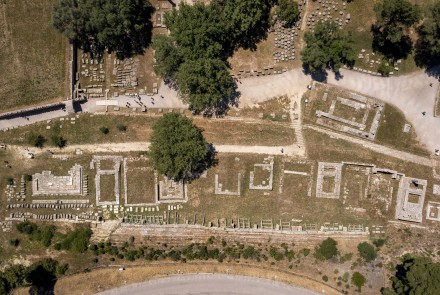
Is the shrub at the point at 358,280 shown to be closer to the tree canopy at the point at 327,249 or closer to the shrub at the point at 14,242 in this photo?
the tree canopy at the point at 327,249

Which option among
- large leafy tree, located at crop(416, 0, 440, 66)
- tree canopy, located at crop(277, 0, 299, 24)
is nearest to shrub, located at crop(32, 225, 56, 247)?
tree canopy, located at crop(277, 0, 299, 24)

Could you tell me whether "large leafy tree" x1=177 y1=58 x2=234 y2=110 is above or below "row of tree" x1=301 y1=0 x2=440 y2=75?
below

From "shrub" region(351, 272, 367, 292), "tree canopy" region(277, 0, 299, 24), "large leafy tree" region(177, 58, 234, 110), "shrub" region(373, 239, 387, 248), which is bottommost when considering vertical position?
"shrub" region(351, 272, 367, 292)

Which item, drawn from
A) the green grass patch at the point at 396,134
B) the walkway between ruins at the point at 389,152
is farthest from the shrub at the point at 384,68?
the walkway between ruins at the point at 389,152

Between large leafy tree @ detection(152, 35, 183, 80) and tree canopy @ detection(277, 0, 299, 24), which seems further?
tree canopy @ detection(277, 0, 299, 24)

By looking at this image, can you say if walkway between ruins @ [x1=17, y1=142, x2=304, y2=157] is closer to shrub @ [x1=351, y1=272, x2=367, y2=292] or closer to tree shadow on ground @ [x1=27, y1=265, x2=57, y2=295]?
tree shadow on ground @ [x1=27, y1=265, x2=57, y2=295]

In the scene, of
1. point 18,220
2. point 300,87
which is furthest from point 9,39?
point 300,87

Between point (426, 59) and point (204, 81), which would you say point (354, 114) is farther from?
point (204, 81)

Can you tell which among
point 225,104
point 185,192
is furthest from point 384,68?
point 185,192
